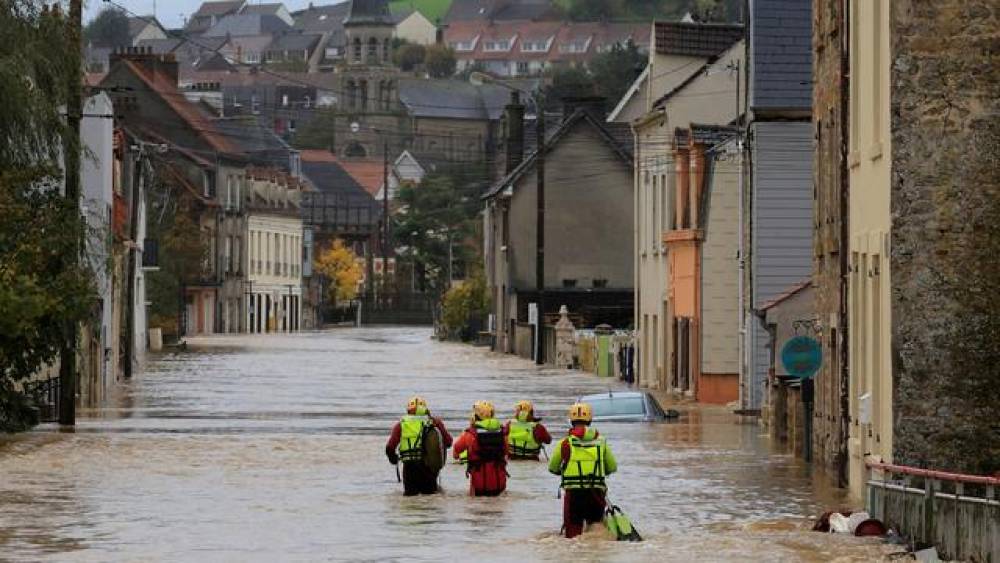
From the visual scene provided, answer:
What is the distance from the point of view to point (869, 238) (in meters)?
28.4

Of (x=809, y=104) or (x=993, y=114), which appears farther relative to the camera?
(x=809, y=104)

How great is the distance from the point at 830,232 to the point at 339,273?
137228mm

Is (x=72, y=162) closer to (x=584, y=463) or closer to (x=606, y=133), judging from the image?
(x=584, y=463)

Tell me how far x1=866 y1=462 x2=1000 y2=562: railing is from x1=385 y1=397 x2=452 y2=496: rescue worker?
6519 millimetres

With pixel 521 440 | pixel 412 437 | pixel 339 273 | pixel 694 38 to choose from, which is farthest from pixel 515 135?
pixel 339 273

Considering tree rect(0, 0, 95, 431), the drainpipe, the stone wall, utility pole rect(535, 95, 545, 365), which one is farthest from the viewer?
utility pole rect(535, 95, 545, 365)

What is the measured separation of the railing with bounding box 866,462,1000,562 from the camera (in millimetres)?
19812

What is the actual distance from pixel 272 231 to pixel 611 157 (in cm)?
6411

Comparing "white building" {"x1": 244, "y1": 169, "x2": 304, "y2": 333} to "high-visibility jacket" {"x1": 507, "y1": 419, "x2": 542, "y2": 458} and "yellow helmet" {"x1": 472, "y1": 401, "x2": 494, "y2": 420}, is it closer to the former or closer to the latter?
"high-visibility jacket" {"x1": 507, "y1": 419, "x2": 542, "y2": 458}

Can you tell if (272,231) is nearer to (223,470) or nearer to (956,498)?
(223,470)

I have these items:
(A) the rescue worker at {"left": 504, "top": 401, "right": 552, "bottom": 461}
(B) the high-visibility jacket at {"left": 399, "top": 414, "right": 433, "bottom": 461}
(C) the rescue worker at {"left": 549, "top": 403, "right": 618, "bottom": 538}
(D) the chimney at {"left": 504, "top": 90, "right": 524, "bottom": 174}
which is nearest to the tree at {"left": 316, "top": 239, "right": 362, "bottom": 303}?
(D) the chimney at {"left": 504, "top": 90, "right": 524, "bottom": 174}

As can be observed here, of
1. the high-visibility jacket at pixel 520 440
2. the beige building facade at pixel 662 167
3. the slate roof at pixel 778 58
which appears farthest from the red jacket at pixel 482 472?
the beige building facade at pixel 662 167

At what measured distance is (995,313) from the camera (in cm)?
2547

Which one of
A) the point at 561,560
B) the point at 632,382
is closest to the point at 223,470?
the point at 561,560
